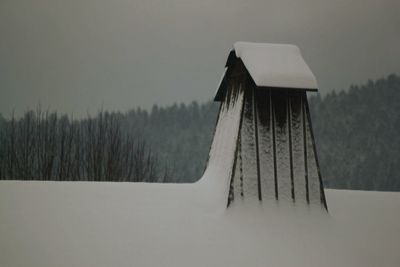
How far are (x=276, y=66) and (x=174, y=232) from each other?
3.02m

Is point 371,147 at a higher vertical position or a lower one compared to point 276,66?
higher

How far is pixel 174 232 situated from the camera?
457cm

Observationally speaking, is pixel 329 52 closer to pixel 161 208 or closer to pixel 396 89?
pixel 396 89

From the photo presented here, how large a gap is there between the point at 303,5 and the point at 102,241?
645cm

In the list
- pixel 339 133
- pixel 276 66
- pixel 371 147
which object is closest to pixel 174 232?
pixel 276 66

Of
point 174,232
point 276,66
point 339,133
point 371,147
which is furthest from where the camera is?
point 339,133

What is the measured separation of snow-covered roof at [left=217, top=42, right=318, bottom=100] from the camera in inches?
215

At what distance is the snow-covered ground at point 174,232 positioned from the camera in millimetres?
3979

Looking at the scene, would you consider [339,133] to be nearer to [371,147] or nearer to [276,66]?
[371,147]

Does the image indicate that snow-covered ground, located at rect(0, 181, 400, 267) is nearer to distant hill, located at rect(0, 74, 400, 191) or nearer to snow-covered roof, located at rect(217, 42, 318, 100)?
snow-covered roof, located at rect(217, 42, 318, 100)

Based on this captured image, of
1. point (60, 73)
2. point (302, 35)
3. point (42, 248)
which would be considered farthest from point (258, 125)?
point (60, 73)

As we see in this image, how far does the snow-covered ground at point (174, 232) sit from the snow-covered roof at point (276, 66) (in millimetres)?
1898

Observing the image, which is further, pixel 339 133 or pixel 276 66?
pixel 339 133

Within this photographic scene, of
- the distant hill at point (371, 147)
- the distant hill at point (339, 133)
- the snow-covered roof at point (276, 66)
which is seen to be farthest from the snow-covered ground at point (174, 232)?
the distant hill at point (339, 133)
